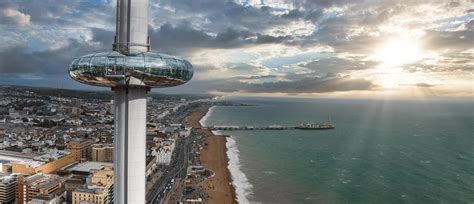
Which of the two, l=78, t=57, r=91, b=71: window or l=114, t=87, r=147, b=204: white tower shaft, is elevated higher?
l=78, t=57, r=91, b=71: window

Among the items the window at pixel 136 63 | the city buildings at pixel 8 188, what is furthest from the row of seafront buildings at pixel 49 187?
the window at pixel 136 63

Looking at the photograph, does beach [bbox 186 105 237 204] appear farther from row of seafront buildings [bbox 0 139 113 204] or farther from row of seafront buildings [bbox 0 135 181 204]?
row of seafront buildings [bbox 0 139 113 204]

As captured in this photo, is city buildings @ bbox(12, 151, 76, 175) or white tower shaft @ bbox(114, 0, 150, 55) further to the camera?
city buildings @ bbox(12, 151, 76, 175)

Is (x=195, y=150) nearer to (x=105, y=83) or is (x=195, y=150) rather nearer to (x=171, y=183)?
(x=171, y=183)

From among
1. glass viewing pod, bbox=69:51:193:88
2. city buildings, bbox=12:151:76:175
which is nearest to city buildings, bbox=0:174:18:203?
city buildings, bbox=12:151:76:175

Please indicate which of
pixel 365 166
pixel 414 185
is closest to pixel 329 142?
pixel 365 166

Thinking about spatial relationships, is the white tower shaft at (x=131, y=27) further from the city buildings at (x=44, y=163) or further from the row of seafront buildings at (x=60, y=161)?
the city buildings at (x=44, y=163)

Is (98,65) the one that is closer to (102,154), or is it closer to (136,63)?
(136,63)
